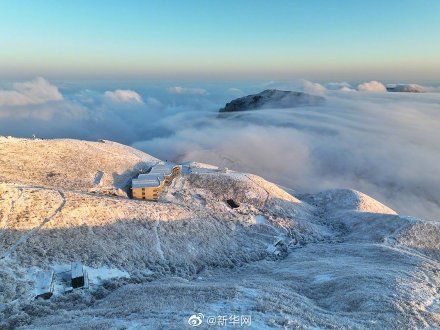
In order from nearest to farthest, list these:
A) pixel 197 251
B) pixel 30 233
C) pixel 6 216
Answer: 1. pixel 30 233
2. pixel 6 216
3. pixel 197 251

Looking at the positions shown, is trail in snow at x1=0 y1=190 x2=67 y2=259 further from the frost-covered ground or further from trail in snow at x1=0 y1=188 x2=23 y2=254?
trail in snow at x1=0 y1=188 x2=23 y2=254

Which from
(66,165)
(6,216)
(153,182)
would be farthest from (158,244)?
(66,165)

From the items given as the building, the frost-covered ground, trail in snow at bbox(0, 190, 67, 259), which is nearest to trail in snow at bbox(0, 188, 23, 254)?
the frost-covered ground

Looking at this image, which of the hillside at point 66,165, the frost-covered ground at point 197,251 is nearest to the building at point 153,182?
the frost-covered ground at point 197,251

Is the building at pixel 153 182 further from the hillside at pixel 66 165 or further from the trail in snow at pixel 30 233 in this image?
the trail in snow at pixel 30 233

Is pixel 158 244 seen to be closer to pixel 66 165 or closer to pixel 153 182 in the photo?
pixel 153 182

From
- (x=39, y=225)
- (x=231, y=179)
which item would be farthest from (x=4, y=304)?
(x=231, y=179)

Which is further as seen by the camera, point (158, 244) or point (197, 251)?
point (197, 251)
